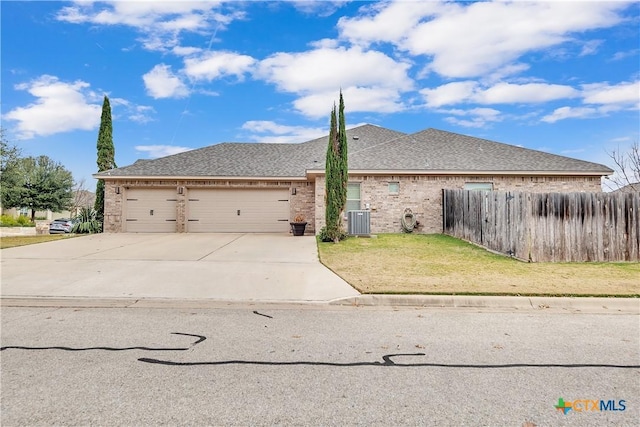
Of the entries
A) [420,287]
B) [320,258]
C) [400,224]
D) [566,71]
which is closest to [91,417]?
[420,287]

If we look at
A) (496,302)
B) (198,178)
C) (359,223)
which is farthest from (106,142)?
(496,302)

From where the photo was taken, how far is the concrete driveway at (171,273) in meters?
6.44

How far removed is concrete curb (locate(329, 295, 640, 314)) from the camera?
19.2ft

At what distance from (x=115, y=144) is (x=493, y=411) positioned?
76.7 ft

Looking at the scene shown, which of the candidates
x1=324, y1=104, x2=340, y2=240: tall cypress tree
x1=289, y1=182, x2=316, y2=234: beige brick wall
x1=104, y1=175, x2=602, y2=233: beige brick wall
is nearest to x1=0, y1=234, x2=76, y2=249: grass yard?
x1=289, y1=182, x2=316, y2=234: beige brick wall

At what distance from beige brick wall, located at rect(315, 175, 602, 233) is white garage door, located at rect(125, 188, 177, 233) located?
25.6 feet

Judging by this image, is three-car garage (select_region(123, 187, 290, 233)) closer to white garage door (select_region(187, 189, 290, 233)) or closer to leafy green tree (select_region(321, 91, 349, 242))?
white garage door (select_region(187, 189, 290, 233))

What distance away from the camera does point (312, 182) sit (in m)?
18.8

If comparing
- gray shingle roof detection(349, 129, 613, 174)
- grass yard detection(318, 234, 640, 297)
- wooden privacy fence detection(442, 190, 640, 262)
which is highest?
gray shingle roof detection(349, 129, 613, 174)

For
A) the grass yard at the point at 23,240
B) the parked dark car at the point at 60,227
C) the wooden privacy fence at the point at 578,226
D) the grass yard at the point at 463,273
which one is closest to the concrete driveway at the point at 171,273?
the grass yard at the point at 463,273

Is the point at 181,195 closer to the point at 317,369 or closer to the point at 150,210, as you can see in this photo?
the point at 150,210

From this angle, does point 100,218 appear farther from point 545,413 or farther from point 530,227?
point 545,413

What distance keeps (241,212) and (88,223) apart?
7.51 metres

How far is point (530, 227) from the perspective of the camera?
988 centimetres
